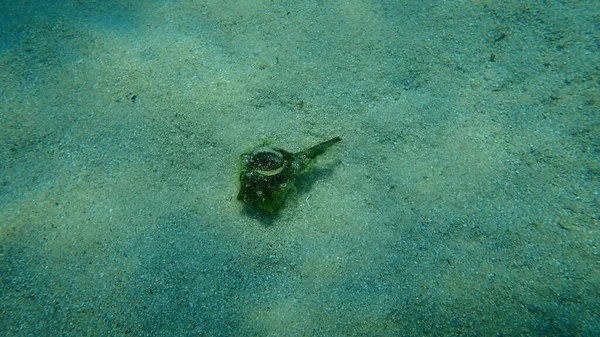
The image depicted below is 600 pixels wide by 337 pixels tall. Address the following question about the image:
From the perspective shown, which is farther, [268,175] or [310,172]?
[310,172]

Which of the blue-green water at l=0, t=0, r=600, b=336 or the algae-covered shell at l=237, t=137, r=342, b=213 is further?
the algae-covered shell at l=237, t=137, r=342, b=213

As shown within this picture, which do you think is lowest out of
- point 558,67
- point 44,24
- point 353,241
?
point 353,241

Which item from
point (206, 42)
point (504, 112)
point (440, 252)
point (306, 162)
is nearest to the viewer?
point (440, 252)

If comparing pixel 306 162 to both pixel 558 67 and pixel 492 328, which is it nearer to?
pixel 492 328

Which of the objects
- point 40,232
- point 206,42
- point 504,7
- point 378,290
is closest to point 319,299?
point 378,290

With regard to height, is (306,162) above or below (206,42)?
below

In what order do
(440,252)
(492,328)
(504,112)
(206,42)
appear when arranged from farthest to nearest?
(206,42)
(504,112)
(440,252)
(492,328)

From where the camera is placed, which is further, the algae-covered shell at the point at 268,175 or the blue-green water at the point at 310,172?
the algae-covered shell at the point at 268,175

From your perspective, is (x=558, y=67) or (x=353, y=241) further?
(x=558, y=67)
